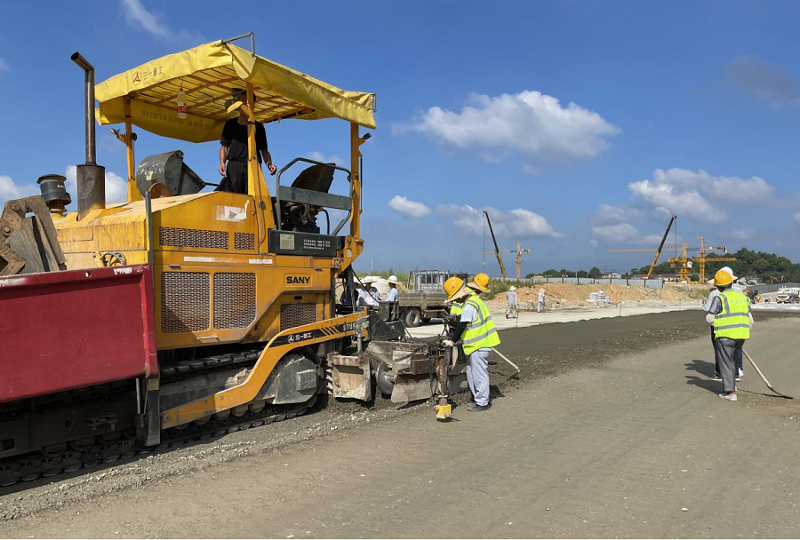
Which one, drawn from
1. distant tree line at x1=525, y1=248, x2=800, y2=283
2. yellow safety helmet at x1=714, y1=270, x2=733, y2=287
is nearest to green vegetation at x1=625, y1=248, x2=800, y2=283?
distant tree line at x1=525, y1=248, x2=800, y2=283

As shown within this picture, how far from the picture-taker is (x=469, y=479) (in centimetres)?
452

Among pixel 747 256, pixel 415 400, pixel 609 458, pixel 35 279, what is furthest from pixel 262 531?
pixel 747 256

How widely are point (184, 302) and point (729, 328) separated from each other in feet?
22.3

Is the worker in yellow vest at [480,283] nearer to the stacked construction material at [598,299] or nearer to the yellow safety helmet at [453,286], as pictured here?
the yellow safety helmet at [453,286]

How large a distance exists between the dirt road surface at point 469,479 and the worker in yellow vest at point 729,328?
0.39 metres

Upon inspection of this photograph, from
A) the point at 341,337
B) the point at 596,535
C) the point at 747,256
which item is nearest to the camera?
the point at 596,535

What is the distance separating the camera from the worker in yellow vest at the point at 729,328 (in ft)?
24.8

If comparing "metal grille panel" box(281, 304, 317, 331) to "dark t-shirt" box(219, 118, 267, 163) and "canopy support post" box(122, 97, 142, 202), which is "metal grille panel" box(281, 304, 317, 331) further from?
"canopy support post" box(122, 97, 142, 202)

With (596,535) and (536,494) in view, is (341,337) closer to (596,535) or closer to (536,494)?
(536,494)

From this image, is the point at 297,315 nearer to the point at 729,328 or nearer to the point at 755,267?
the point at 729,328

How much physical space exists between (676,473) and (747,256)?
469ft

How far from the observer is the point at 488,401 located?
6895 millimetres

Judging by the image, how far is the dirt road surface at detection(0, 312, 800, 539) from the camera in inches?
145

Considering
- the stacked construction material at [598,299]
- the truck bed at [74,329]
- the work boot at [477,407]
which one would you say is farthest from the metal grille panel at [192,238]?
the stacked construction material at [598,299]
